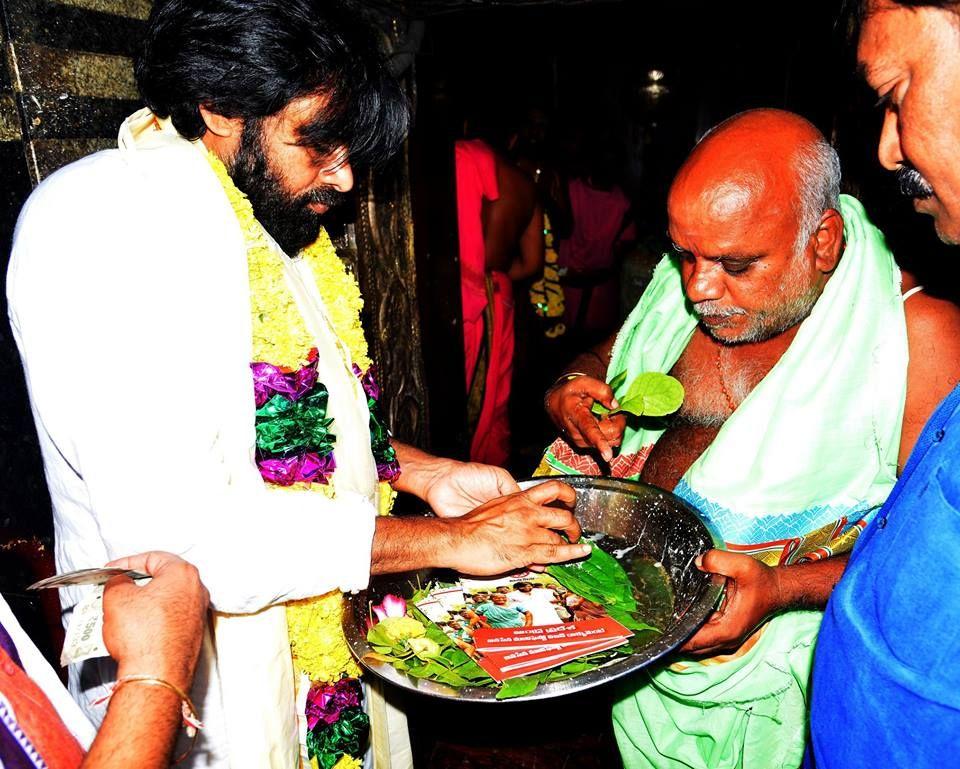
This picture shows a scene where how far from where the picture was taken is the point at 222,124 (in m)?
1.62

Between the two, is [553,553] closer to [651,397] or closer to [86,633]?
[651,397]

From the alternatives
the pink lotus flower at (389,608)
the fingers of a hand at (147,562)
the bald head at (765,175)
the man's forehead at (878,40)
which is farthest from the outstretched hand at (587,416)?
the fingers of a hand at (147,562)

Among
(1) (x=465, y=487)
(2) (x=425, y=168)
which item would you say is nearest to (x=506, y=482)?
(1) (x=465, y=487)

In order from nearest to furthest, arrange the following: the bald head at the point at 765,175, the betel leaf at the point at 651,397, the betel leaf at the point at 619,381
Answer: the bald head at the point at 765,175 → the betel leaf at the point at 651,397 → the betel leaf at the point at 619,381

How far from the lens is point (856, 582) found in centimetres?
132

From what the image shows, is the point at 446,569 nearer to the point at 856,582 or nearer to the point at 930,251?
the point at 856,582

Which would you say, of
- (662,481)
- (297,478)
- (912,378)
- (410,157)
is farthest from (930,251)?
(410,157)

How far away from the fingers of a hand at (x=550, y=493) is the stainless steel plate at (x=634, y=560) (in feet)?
0.64

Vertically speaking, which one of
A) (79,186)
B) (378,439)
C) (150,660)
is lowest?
(378,439)

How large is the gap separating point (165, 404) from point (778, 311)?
1688 mm

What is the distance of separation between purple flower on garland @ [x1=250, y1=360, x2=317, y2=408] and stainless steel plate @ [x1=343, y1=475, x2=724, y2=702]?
0.55m

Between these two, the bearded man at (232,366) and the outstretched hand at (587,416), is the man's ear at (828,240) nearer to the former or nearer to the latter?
the outstretched hand at (587,416)

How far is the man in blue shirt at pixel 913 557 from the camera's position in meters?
1.11

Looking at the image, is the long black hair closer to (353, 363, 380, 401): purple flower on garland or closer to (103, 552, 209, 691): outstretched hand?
(353, 363, 380, 401): purple flower on garland
